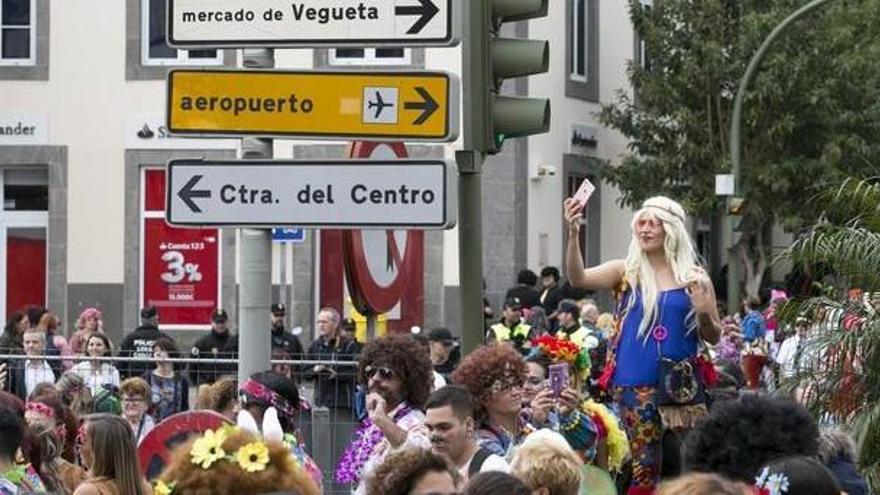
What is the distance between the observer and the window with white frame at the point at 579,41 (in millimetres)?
36250

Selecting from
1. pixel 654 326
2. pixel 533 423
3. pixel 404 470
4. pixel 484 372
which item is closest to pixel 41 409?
pixel 533 423

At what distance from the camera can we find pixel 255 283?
9.39m

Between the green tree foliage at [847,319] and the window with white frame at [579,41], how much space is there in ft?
77.2

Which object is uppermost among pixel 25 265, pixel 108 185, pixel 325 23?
pixel 108 185

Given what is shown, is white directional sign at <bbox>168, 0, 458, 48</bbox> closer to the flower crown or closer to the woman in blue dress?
the woman in blue dress

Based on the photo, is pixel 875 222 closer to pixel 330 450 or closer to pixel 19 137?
pixel 330 450

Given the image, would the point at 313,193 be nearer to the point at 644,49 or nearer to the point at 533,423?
the point at 533,423

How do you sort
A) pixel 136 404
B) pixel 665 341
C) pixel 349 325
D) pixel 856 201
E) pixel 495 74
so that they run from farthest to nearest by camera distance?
pixel 349 325
pixel 136 404
pixel 856 201
pixel 495 74
pixel 665 341

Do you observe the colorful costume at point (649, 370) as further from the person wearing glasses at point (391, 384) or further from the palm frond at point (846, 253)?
the palm frond at point (846, 253)

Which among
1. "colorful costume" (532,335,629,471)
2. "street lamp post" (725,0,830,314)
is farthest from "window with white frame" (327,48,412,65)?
"colorful costume" (532,335,629,471)

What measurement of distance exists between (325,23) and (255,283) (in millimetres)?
1106

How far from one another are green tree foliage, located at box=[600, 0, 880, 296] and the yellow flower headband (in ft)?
92.5

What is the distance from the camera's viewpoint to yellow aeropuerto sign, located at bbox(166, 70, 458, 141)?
9.30 meters

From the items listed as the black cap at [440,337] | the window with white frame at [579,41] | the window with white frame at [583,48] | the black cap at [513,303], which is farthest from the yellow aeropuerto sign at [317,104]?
the window with white frame at [579,41]
